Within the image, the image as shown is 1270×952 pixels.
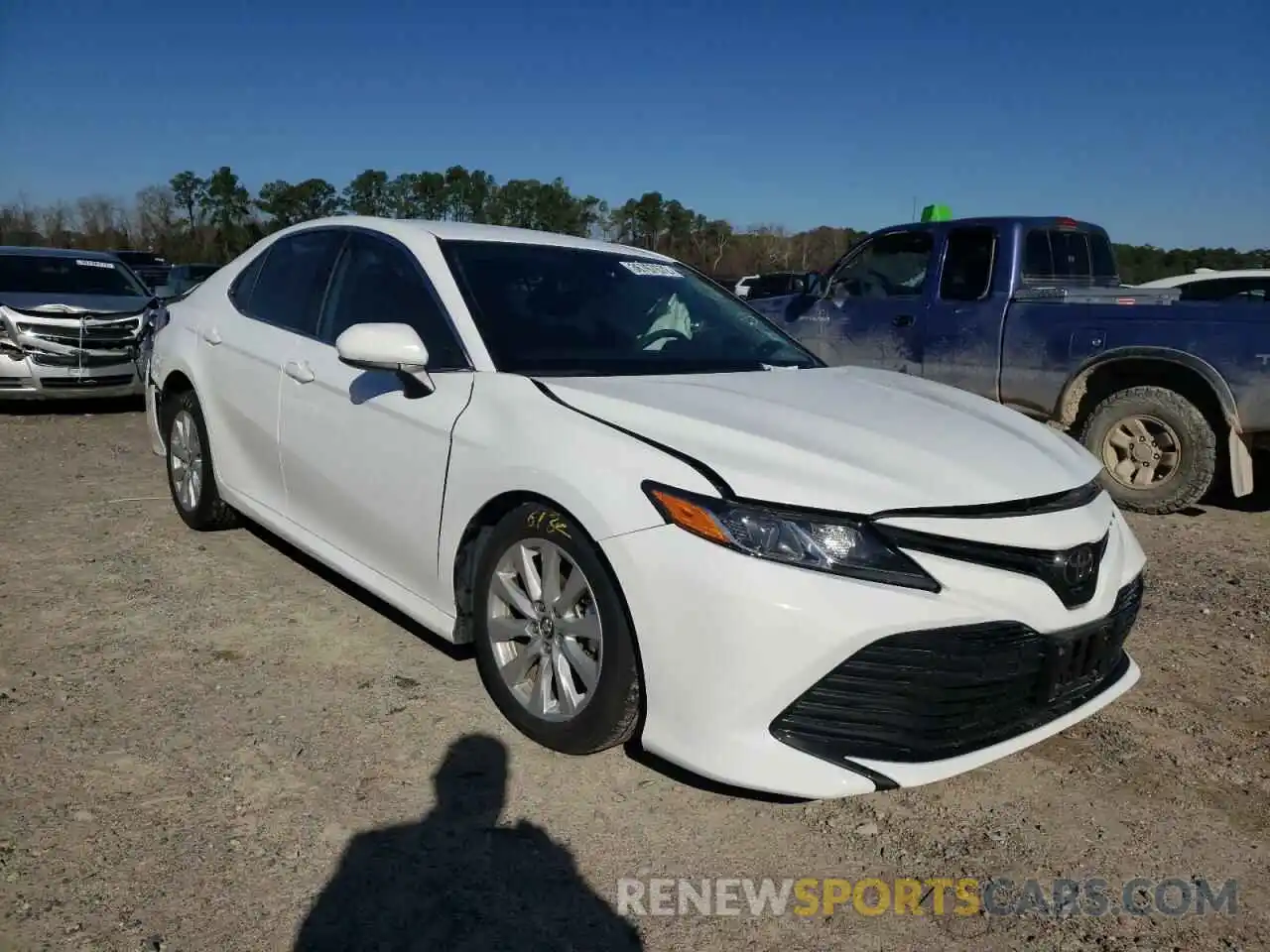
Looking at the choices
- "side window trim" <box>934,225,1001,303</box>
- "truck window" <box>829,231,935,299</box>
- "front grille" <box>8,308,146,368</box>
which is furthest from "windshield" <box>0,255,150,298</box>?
"side window trim" <box>934,225,1001,303</box>

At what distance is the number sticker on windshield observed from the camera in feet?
13.0

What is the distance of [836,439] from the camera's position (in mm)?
2693

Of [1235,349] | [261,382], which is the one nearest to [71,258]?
[261,382]

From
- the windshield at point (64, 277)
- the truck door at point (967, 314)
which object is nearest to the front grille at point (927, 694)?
the truck door at point (967, 314)

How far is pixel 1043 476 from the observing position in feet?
8.97

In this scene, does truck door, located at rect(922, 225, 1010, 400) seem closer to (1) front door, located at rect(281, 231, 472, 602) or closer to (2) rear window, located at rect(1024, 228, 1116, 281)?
(2) rear window, located at rect(1024, 228, 1116, 281)

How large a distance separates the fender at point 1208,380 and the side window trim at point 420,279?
176 inches

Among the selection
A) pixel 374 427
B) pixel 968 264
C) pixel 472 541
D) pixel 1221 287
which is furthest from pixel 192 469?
pixel 1221 287

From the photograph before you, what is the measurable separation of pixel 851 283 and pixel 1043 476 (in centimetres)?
526

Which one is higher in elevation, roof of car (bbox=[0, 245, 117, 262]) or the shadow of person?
roof of car (bbox=[0, 245, 117, 262])

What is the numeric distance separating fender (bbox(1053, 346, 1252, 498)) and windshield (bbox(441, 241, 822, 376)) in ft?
9.94

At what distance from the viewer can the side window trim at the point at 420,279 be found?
317 cm

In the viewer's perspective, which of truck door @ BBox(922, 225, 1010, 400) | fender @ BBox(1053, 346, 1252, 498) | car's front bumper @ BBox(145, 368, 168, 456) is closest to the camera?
car's front bumper @ BBox(145, 368, 168, 456)

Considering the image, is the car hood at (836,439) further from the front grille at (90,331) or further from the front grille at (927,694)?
the front grille at (90,331)
